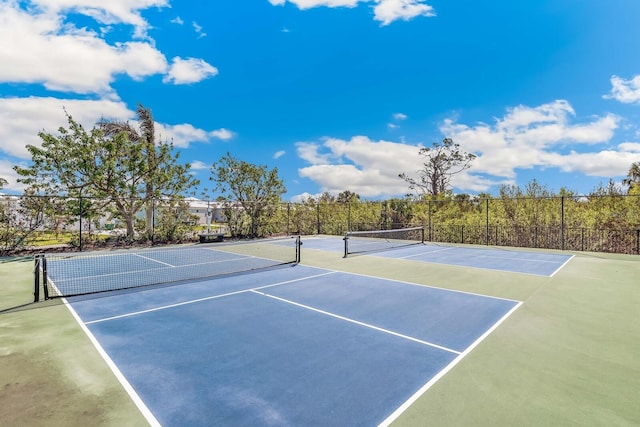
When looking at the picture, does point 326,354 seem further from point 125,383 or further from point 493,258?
point 493,258

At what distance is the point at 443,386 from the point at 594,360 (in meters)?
2.21

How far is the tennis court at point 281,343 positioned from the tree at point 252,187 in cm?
1295

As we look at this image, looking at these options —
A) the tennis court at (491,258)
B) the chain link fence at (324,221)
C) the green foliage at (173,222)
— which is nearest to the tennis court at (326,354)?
the tennis court at (491,258)

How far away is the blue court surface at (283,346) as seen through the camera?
320 centimetres

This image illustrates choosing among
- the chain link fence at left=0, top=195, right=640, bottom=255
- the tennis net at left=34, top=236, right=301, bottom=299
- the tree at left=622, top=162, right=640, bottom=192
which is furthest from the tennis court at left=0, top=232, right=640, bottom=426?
the tree at left=622, top=162, right=640, bottom=192

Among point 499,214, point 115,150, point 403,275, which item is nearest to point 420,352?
point 403,275

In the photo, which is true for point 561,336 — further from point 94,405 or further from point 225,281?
point 225,281

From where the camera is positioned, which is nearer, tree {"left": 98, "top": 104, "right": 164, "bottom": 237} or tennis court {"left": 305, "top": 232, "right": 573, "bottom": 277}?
tennis court {"left": 305, "top": 232, "right": 573, "bottom": 277}

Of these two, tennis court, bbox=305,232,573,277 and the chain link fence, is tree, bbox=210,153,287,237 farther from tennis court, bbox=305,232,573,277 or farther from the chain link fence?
tennis court, bbox=305,232,573,277

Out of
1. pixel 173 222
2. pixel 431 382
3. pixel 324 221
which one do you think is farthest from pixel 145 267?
pixel 324 221

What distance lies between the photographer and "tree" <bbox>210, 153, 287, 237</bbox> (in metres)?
21.3

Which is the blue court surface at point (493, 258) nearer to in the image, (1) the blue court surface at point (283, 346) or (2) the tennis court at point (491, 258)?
(2) the tennis court at point (491, 258)

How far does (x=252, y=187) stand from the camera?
2177 centimetres

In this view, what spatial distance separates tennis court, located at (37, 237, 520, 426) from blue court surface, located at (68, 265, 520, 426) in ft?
0.06
